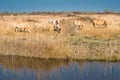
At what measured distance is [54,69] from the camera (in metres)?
19.2

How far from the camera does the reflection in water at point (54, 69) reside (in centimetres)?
1703

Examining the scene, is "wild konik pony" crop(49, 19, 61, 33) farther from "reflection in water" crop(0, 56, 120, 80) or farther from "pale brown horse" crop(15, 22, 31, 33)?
"reflection in water" crop(0, 56, 120, 80)

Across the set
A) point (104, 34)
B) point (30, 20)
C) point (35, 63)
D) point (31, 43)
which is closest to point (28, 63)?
point (35, 63)

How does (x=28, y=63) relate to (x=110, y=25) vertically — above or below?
below

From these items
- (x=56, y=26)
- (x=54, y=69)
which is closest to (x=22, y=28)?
(x=56, y=26)

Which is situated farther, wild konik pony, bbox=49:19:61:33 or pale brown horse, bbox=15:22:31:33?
wild konik pony, bbox=49:19:61:33

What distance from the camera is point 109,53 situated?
21.5m

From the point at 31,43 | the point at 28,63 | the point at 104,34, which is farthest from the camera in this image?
the point at 104,34

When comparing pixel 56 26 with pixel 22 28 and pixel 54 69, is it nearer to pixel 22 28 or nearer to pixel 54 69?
pixel 22 28

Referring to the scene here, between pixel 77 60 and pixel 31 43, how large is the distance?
2.95m

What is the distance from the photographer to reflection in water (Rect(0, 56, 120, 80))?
17031 mm

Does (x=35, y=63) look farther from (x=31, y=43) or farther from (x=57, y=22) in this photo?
(x=57, y=22)

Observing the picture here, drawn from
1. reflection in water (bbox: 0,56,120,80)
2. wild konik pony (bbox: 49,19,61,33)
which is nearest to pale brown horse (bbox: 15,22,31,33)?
wild konik pony (bbox: 49,19,61,33)

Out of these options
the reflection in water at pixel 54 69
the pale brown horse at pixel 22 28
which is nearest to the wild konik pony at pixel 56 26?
the pale brown horse at pixel 22 28
